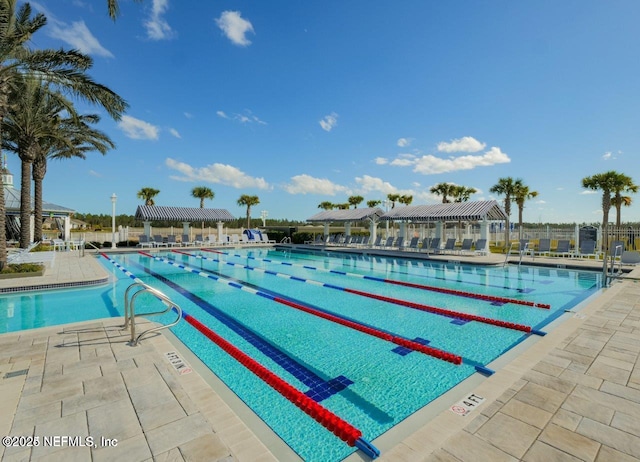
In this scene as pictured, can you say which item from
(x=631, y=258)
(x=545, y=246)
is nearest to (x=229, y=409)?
(x=631, y=258)

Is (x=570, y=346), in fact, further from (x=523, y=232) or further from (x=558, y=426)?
(x=523, y=232)

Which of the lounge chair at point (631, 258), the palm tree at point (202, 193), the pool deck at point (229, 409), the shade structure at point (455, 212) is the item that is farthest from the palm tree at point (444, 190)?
the pool deck at point (229, 409)

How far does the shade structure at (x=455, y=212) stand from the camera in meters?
16.0

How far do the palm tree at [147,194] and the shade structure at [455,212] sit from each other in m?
29.1

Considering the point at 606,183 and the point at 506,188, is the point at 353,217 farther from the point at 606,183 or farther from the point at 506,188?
the point at 606,183

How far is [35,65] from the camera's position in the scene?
8375 millimetres

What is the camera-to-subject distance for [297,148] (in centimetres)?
2709

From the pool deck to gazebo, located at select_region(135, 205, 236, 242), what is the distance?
61.4 feet

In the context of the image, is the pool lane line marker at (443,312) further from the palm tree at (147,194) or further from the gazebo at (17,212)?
the palm tree at (147,194)

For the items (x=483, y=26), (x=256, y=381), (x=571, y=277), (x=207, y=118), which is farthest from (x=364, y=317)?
(x=207, y=118)

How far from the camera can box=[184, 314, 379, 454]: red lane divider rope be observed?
2.57 metres

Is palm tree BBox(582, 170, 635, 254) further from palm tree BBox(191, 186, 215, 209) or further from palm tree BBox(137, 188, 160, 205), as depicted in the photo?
palm tree BBox(137, 188, 160, 205)

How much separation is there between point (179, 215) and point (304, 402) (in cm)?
2198

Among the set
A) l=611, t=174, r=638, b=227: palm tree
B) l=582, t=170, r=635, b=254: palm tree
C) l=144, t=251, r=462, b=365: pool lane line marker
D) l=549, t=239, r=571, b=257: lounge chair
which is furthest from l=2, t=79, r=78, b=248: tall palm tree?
l=611, t=174, r=638, b=227: palm tree
